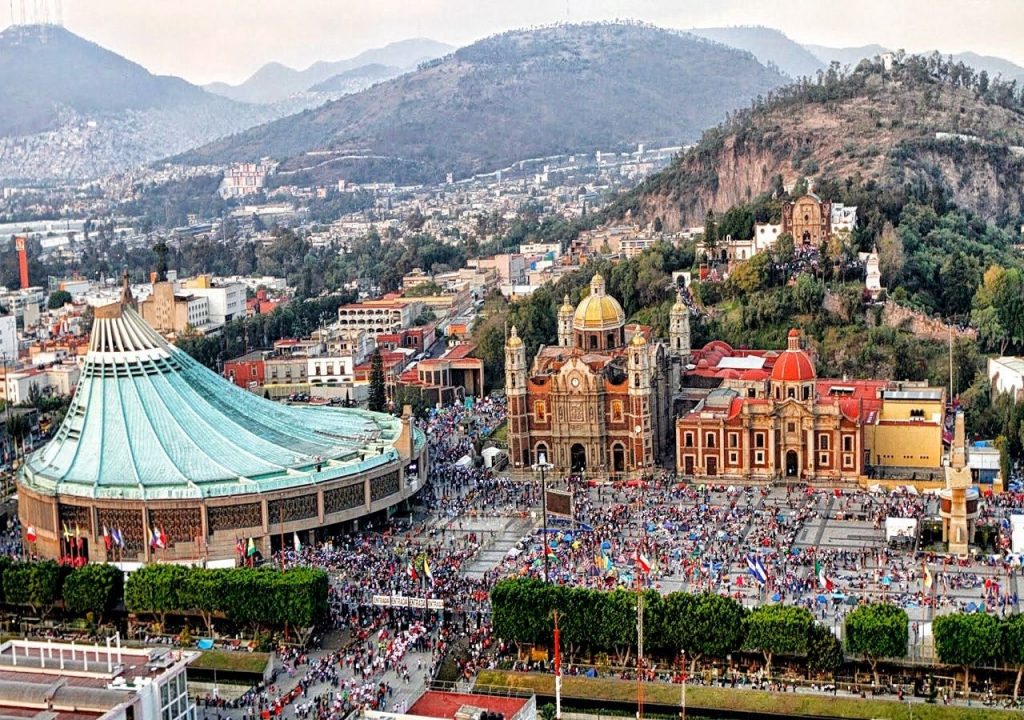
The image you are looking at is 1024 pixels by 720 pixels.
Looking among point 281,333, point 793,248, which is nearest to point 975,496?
point 793,248

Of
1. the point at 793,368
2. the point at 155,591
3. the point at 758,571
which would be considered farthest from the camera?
the point at 793,368

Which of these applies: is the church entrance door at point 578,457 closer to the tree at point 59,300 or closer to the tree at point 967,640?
the tree at point 967,640

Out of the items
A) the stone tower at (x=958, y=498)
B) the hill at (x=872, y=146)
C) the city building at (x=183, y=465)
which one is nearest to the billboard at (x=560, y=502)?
the city building at (x=183, y=465)

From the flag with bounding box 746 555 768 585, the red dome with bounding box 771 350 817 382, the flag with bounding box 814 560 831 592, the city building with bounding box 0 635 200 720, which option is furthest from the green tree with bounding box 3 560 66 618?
the red dome with bounding box 771 350 817 382

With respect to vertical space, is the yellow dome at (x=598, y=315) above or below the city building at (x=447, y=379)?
above

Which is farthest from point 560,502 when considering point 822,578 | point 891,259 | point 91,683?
point 891,259

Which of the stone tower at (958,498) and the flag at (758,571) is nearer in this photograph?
the flag at (758,571)

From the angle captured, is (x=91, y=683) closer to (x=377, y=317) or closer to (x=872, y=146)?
(x=377, y=317)
